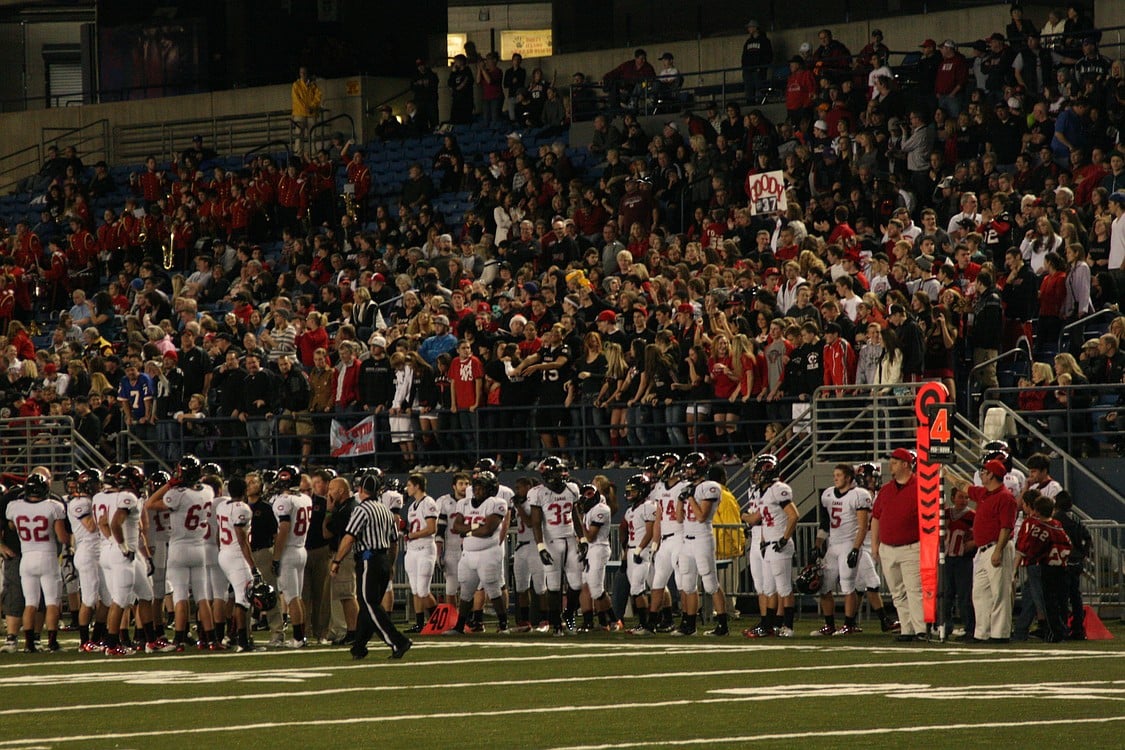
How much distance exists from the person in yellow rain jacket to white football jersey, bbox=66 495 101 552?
1704 centimetres

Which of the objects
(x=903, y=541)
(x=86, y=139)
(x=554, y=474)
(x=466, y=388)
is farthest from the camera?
(x=86, y=139)

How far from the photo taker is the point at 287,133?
3556 centimetres

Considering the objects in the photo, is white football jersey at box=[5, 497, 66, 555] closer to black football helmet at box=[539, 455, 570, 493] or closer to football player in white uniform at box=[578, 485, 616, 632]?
black football helmet at box=[539, 455, 570, 493]

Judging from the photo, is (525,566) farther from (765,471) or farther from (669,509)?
(765,471)

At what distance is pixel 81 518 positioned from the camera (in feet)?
57.8

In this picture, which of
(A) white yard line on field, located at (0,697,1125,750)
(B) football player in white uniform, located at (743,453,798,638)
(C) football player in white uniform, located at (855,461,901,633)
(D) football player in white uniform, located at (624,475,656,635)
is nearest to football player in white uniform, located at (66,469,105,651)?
(D) football player in white uniform, located at (624,475,656,635)

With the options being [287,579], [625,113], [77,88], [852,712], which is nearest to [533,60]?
[625,113]

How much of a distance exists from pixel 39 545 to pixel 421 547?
3.86 meters

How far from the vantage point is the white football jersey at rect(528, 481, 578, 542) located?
1875cm

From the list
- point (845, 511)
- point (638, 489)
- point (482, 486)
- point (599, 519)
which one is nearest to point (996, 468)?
point (845, 511)

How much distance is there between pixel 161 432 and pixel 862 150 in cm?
925

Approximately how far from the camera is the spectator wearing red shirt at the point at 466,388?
22.1m

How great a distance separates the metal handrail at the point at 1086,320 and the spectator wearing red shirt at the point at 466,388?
6.32 meters

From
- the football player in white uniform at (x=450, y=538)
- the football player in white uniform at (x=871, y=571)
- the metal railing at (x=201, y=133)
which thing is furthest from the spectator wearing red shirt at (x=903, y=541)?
the metal railing at (x=201, y=133)
